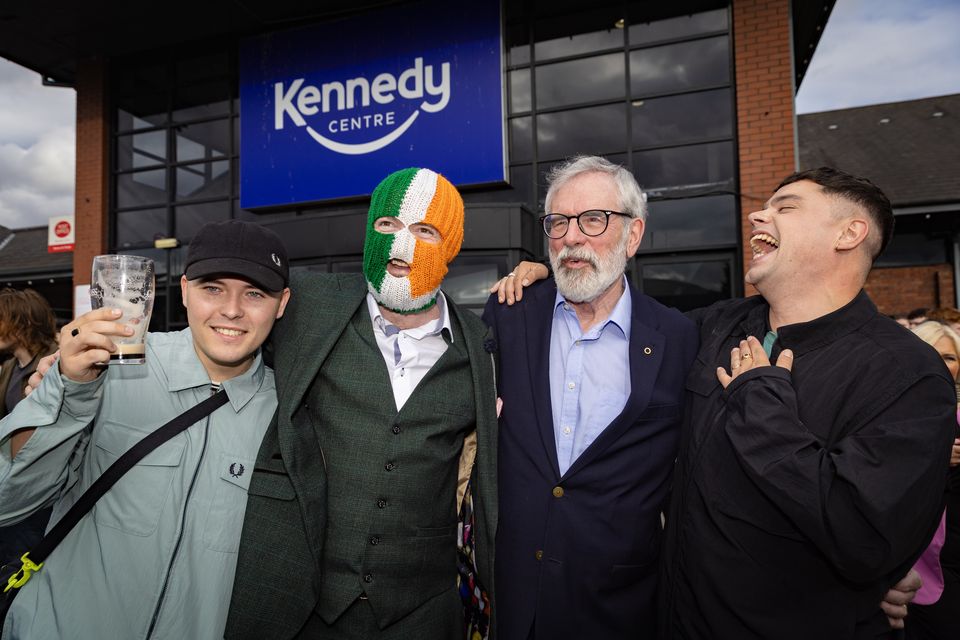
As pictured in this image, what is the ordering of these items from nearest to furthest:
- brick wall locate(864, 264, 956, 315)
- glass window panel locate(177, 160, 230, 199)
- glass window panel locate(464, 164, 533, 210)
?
glass window panel locate(464, 164, 533, 210) < glass window panel locate(177, 160, 230, 199) < brick wall locate(864, 264, 956, 315)

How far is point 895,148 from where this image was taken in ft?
41.0

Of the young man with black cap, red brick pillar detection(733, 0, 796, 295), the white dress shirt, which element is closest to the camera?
the young man with black cap

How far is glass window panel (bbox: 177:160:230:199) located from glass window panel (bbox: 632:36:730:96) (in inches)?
253

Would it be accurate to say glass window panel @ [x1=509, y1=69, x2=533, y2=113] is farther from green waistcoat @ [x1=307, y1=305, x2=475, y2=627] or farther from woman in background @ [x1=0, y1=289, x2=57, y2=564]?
green waistcoat @ [x1=307, y1=305, x2=475, y2=627]

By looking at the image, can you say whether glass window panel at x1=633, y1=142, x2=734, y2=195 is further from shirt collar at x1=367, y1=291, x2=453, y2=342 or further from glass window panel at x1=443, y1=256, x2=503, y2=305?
shirt collar at x1=367, y1=291, x2=453, y2=342

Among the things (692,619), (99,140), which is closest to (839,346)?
(692,619)

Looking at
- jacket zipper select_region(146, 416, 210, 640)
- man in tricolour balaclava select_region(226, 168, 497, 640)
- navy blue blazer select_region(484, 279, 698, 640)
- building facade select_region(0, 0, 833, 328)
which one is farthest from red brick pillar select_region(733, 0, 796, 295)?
jacket zipper select_region(146, 416, 210, 640)

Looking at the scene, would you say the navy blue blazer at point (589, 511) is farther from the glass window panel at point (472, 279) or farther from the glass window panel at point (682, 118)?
the glass window panel at point (682, 118)

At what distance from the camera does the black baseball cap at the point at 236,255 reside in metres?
1.74

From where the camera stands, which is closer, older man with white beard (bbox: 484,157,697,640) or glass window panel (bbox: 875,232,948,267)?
older man with white beard (bbox: 484,157,697,640)

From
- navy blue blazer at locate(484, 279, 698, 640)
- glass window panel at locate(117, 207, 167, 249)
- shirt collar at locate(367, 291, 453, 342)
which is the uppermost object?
glass window panel at locate(117, 207, 167, 249)

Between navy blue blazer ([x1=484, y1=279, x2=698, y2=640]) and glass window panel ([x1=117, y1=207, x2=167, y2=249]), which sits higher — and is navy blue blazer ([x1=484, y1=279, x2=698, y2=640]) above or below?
below

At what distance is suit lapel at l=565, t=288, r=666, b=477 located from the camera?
2121 millimetres

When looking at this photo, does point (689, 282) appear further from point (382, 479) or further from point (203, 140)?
point (203, 140)
